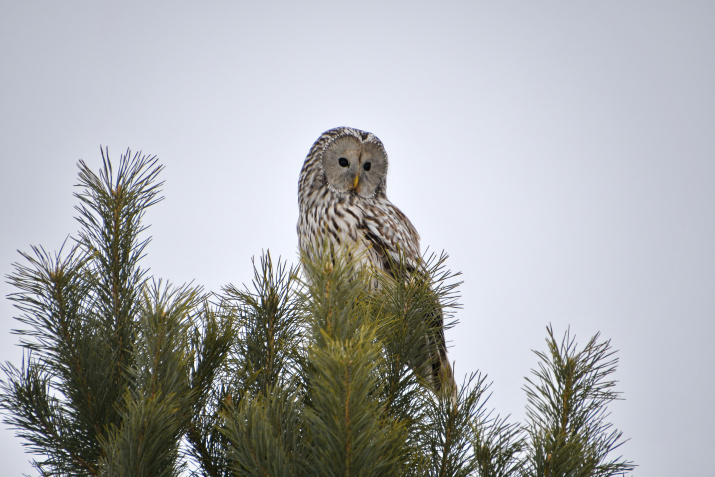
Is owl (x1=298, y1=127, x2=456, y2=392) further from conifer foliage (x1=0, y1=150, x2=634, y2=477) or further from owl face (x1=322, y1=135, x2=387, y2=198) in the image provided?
conifer foliage (x1=0, y1=150, x2=634, y2=477)

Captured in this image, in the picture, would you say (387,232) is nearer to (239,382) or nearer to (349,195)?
(349,195)

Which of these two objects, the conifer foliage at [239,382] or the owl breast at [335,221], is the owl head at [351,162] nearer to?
the owl breast at [335,221]

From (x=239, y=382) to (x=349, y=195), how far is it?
371cm

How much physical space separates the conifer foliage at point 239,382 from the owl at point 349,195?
9.82ft

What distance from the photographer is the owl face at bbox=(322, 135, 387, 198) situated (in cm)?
550

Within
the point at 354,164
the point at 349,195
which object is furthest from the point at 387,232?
the point at 354,164

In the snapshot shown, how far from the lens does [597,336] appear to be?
73.9 inches

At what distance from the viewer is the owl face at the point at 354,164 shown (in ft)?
18.0

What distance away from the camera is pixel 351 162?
18.1ft

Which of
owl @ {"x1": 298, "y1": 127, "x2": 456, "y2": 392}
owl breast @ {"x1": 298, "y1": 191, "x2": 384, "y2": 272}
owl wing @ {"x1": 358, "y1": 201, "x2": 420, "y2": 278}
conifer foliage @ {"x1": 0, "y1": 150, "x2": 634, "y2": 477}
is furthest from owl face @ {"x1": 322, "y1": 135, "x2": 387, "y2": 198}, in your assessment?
conifer foliage @ {"x1": 0, "y1": 150, "x2": 634, "y2": 477}

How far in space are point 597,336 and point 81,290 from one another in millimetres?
1615

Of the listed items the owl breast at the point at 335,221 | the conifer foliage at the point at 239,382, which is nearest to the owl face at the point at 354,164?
the owl breast at the point at 335,221

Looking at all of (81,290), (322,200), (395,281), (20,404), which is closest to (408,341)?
(395,281)

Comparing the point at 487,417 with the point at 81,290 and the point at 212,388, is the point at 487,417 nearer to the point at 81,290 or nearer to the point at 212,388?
the point at 212,388
